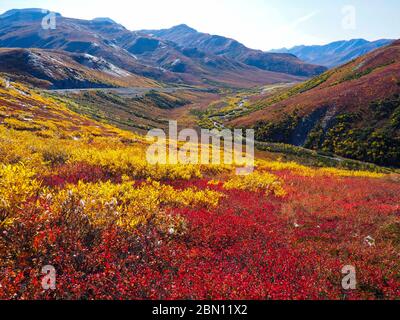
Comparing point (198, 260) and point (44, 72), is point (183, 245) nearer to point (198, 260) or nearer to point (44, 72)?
point (198, 260)

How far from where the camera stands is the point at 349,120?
241ft

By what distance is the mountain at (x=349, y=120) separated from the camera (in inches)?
2448

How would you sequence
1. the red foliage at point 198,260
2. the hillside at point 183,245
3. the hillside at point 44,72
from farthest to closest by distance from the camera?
the hillside at point 44,72 < the hillside at point 183,245 < the red foliage at point 198,260

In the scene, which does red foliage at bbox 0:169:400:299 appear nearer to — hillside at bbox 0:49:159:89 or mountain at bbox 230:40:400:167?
mountain at bbox 230:40:400:167

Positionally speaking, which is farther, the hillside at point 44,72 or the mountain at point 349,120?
the hillside at point 44,72

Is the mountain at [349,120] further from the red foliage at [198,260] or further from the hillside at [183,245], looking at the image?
the red foliage at [198,260]

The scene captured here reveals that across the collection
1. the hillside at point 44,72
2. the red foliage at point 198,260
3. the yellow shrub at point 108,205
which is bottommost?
the red foliage at point 198,260

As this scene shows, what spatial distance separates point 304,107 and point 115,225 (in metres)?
87.9

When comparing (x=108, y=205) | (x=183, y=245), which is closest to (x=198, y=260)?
(x=183, y=245)

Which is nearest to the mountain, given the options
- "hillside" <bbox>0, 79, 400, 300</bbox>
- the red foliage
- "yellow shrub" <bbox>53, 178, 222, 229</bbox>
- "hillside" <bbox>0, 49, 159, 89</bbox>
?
"hillside" <bbox>0, 79, 400, 300</bbox>

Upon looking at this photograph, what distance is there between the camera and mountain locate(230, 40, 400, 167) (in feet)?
204

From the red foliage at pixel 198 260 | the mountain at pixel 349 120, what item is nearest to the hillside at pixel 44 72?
the mountain at pixel 349 120

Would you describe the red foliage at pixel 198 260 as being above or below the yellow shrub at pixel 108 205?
below
